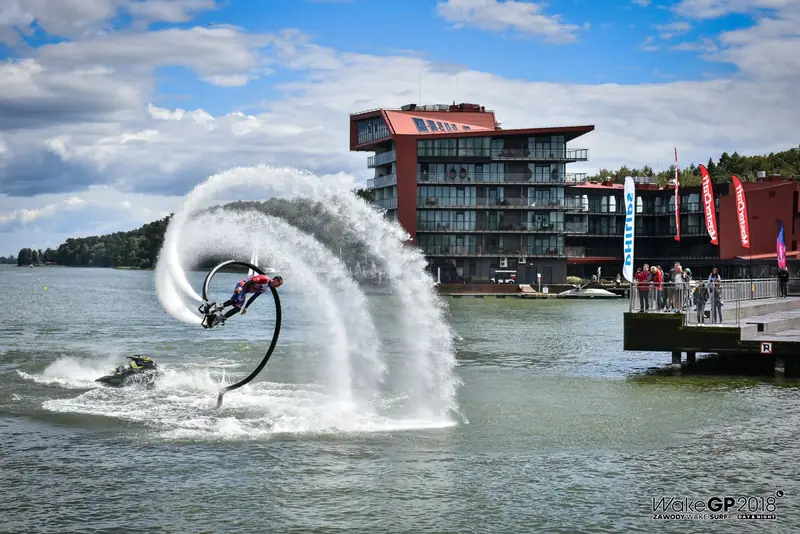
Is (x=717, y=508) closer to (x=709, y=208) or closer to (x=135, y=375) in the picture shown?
(x=135, y=375)

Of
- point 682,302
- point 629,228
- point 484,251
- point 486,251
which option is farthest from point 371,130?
point 682,302

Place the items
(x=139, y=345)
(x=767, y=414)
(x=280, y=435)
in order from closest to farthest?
(x=280, y=435) → (x=767, y=414) → (x=139, y=345)

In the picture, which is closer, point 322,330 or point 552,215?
point 322,330

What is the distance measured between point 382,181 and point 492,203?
722 inches

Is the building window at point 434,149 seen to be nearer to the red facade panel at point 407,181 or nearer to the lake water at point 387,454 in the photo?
the red facade panel at point 407,181

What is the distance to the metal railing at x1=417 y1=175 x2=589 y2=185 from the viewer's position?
143750 mm

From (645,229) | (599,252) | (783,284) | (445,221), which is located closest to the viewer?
(783,284)

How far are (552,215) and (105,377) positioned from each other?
374 feet

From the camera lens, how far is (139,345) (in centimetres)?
6481

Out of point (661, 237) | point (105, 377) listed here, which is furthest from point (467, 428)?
point (661, 237)

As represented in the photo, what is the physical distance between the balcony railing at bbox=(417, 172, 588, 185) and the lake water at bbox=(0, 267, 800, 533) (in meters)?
94.8

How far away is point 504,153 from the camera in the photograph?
476 feet

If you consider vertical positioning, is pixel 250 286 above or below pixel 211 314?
above

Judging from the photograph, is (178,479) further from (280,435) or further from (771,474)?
(771,474)
